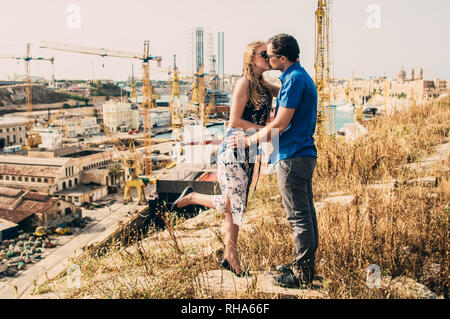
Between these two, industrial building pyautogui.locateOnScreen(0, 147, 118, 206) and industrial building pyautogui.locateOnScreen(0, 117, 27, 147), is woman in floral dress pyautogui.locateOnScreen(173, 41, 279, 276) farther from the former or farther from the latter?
industrial building pyautogui.locateOnScreen(0, 117, 27, 147)

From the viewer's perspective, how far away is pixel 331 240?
64.7 inches

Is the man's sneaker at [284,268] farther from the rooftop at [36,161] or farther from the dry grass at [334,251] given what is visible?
the rooftop at [36,161]

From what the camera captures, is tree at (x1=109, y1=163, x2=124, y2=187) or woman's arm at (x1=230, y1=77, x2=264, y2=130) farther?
tree at (x1=109, y1=163, x2=124, y2=187)

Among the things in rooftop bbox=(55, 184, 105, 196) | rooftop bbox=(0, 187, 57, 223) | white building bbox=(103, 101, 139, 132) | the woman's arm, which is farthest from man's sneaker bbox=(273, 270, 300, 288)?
white building bbox=(103, 101, 139, 132)

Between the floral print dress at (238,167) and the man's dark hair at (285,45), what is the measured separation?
207 millimetres

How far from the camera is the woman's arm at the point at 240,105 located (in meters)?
1.51

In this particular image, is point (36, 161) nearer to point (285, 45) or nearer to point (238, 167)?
point (238, 167)

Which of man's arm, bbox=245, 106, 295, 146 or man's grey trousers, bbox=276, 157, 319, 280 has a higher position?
man's arm, bbox=245, 106, 295, 146

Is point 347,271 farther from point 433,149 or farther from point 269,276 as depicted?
point 433,149

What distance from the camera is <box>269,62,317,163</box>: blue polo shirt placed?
1.40 m

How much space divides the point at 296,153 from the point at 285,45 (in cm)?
40

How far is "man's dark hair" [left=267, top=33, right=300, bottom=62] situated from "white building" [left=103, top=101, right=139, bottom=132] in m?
43.5
